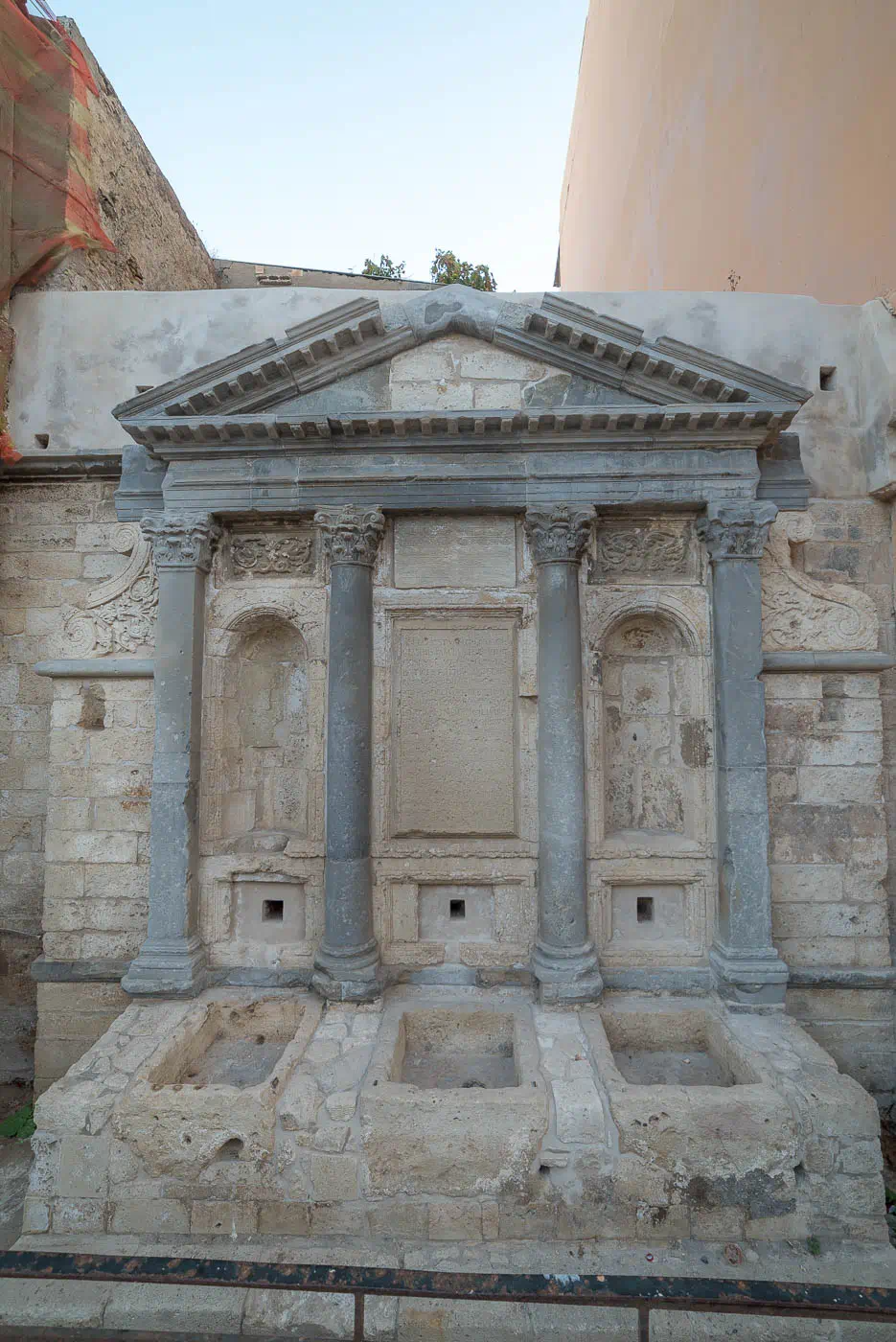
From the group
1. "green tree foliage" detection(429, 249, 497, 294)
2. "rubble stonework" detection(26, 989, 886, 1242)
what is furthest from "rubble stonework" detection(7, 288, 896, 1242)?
"green tree foliage" detection(429, 249, 497, 294)

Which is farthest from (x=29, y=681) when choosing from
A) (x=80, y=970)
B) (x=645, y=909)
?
(x=645, y=909)

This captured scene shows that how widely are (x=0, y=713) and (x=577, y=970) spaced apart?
5.82 meters

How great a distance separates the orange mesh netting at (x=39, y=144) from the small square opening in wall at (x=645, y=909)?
825cm

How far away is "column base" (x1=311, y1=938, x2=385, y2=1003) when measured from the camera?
563 cm

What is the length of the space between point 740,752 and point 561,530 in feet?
7.71

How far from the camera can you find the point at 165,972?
570 centimetres

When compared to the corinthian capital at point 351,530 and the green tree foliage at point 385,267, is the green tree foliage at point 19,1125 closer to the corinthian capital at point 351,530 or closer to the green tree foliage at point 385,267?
the corinthian capital at point 351,530

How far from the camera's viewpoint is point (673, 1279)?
2.22 m

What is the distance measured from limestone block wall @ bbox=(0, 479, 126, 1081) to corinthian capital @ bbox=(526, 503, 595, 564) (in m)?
4.00

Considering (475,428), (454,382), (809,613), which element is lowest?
(809,613)

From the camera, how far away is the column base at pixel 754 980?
18.1 feet

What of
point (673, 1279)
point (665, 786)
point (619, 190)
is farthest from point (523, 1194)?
point (619, 190)

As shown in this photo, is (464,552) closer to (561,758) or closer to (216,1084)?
(561,758)

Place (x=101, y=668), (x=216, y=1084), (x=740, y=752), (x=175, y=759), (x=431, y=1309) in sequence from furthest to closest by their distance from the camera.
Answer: (x=101, y=668) → (x=175, y=759) → (x=740, y=752) → (x=216, y=1084) → (x=431, y=1309)
